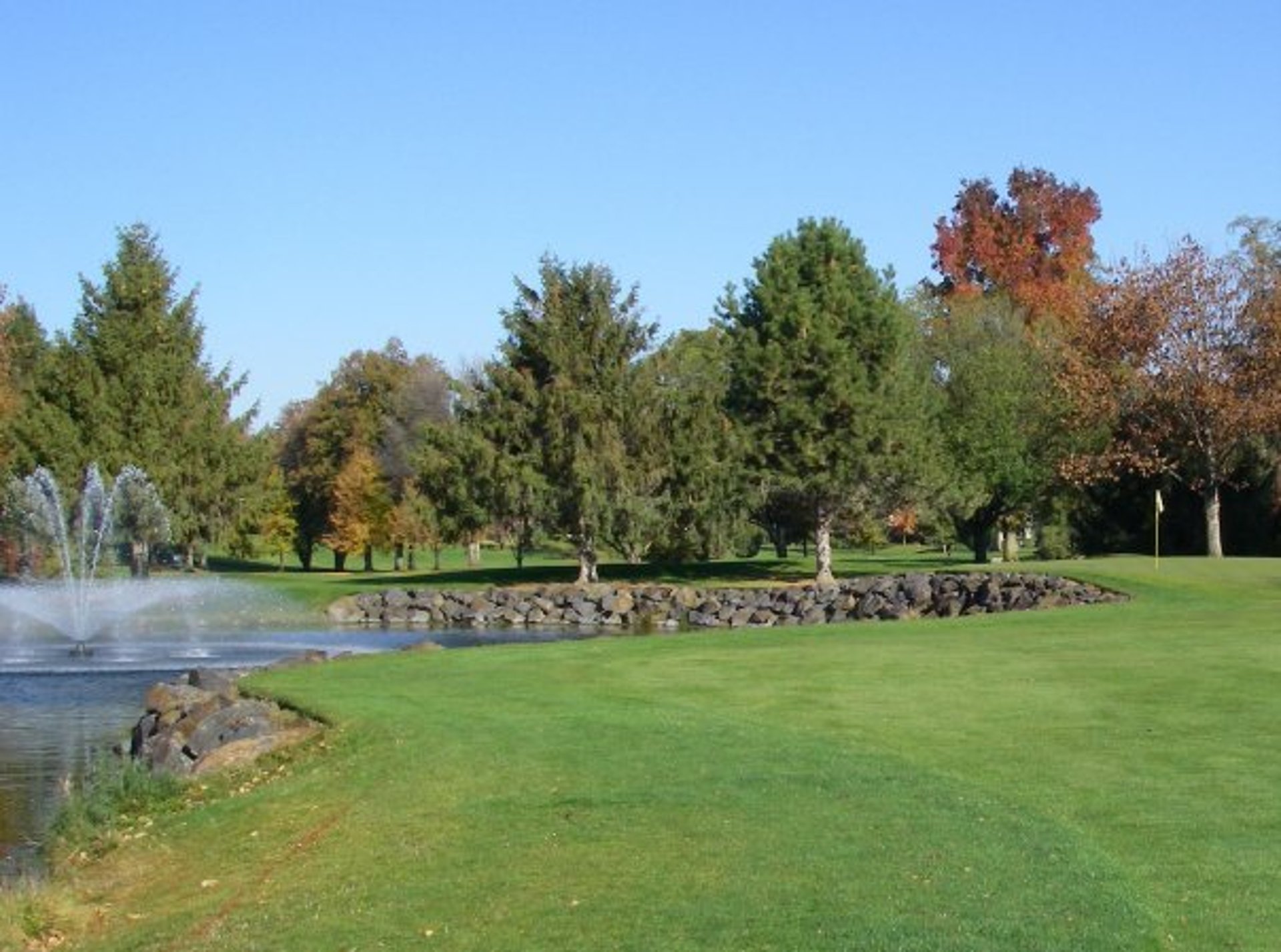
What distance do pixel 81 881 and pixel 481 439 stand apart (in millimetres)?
40177

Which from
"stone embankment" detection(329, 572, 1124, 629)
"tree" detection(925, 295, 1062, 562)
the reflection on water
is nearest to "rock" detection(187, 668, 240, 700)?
the reflection on water

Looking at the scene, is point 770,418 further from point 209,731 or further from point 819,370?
point 209,731

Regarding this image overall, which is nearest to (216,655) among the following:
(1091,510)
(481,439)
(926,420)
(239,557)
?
(481,439)

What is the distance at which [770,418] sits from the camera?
174 feet

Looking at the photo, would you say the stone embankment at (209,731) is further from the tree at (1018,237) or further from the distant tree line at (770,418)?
the tree at (1018,237)

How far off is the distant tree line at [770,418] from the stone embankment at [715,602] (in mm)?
4165

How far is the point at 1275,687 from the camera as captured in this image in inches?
703

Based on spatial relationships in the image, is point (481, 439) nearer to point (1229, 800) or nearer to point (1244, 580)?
point (1244, 580)

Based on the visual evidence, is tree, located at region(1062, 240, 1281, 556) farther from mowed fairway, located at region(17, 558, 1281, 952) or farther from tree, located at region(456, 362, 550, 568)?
mowed fairway, located at region(17, 558, 1281, 952)

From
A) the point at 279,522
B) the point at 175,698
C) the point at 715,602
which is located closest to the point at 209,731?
the point at 175,698

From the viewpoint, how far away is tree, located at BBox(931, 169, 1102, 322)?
86500 mm

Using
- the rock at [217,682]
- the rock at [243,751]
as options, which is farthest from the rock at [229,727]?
the rock at [217,682]

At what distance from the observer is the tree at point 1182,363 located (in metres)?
51.4

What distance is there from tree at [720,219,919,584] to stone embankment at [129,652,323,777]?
33.4m
